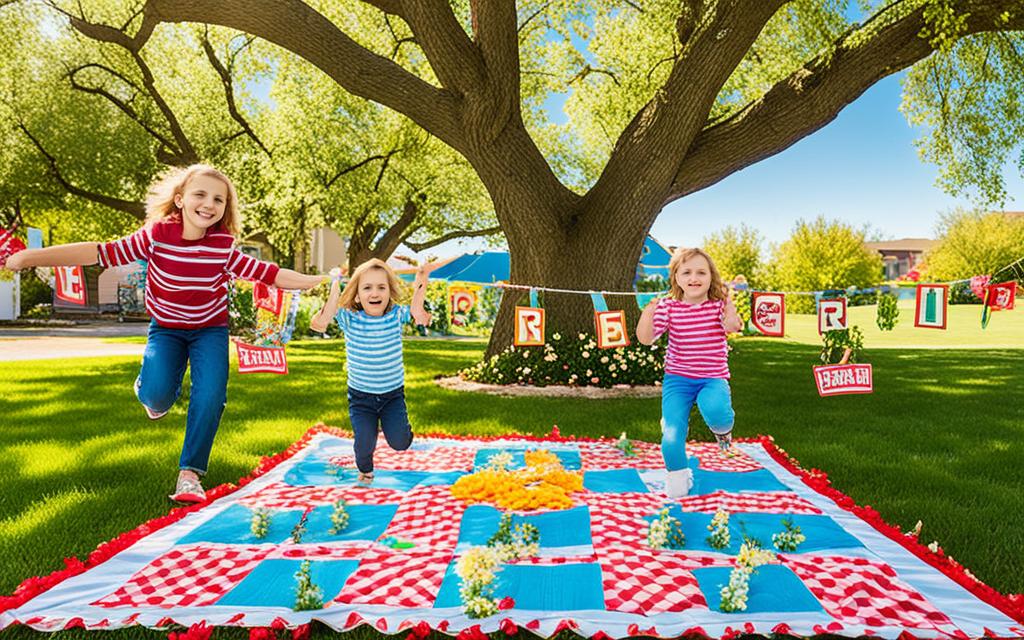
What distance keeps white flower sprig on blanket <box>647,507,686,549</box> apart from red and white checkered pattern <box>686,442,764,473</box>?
1947 millimetres

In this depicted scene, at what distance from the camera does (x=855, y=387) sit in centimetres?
641

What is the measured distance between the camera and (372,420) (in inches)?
215

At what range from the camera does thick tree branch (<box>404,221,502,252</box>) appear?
28.8 m

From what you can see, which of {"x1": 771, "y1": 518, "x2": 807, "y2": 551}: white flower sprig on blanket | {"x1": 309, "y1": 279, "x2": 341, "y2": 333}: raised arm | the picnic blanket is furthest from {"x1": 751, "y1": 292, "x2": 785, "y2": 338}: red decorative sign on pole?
{"x1": 309, "y1": 279, "x2": 341, "y2": 333}: raised arm

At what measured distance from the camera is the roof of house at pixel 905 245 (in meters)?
99.0

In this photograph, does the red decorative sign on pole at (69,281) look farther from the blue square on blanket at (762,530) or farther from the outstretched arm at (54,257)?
the blue square on blanket at (762,530)

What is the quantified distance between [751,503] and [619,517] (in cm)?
102

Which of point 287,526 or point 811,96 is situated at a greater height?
point 811,96

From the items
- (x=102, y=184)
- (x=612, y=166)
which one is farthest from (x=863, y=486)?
(x=102, y=184)

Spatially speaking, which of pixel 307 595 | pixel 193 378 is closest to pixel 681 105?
pixel 193 378

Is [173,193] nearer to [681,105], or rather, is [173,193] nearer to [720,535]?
[720,535]

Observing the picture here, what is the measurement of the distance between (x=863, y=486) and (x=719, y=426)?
50.6 inches

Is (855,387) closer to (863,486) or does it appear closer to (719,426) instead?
(863,486)

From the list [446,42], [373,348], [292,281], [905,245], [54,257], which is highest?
[905,245]
